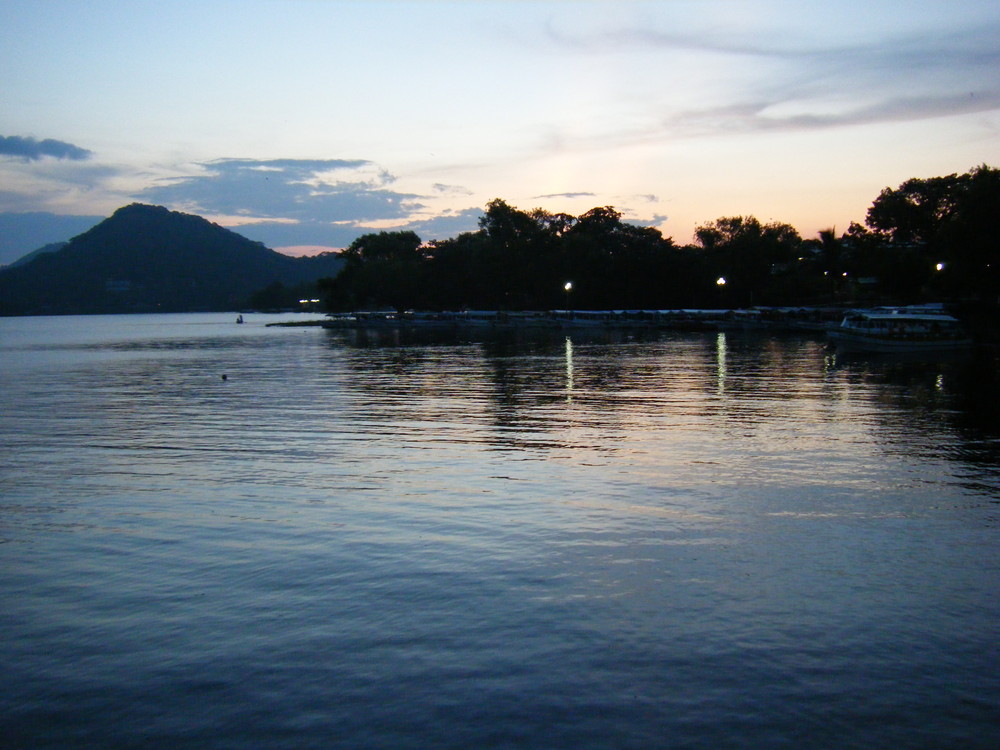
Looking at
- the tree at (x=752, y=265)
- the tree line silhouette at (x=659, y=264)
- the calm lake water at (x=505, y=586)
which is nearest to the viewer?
the calm lake water at (x=505, y=586)

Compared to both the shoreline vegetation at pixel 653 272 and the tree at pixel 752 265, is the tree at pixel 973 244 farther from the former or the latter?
the tree at pixel 752 265

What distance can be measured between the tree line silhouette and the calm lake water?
263 ft

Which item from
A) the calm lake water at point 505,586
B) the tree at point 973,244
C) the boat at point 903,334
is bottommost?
the calm lake water at point 505,586

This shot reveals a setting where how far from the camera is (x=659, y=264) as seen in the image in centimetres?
12850

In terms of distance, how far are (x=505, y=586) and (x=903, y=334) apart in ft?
179

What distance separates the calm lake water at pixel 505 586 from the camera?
7109 mm

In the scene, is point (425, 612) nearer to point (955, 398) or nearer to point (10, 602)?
point (10, 602)

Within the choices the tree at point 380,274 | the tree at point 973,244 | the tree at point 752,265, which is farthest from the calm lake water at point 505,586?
the tree at point 380,274

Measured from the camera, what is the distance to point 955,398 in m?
30.1

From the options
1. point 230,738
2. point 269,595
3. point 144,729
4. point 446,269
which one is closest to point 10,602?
point 269,595

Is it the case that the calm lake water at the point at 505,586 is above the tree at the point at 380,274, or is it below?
below

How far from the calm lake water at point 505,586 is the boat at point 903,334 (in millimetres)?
34525

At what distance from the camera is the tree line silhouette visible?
372 ft

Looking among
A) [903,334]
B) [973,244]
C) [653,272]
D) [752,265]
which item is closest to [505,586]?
[903,334]
